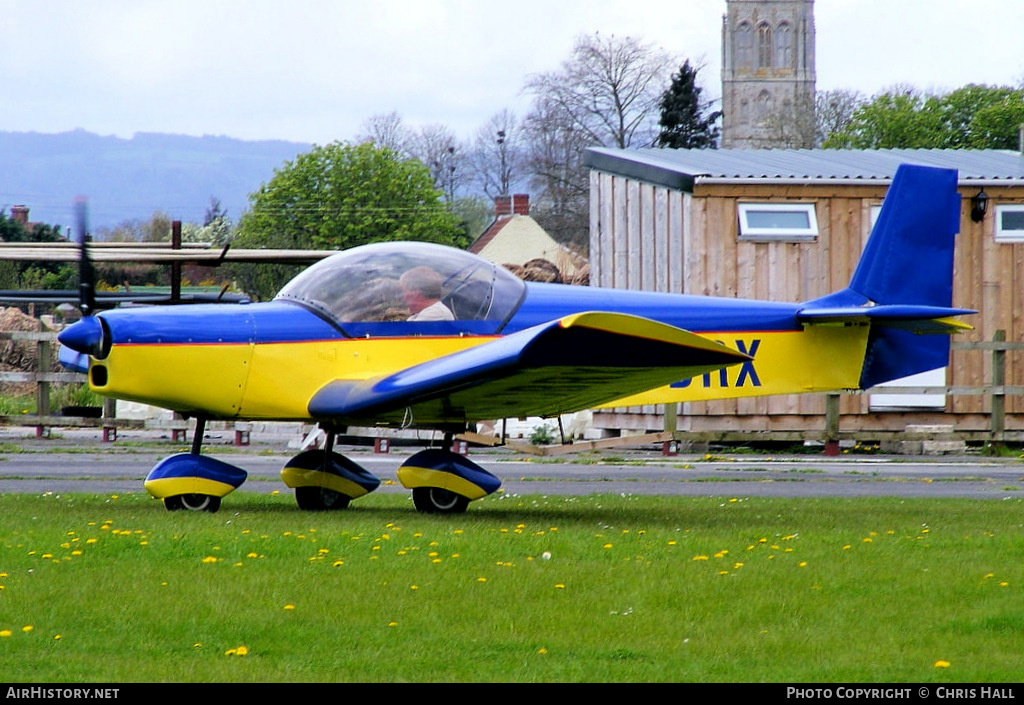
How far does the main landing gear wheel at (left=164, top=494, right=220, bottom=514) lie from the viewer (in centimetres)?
994

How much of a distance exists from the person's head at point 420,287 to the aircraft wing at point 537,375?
2.00 feet

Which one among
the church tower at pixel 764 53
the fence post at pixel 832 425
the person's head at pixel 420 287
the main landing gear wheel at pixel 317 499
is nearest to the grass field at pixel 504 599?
the main landing gear wheel at pixel 317 499

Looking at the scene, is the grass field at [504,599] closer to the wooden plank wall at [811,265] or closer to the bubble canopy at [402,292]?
the bubble canopy at [402,292]

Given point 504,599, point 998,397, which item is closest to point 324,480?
point 504,599

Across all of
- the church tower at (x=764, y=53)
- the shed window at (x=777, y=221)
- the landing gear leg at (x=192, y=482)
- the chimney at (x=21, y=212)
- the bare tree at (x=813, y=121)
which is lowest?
the landing gear leg at (x=192, y=482)

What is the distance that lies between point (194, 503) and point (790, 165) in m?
14.0

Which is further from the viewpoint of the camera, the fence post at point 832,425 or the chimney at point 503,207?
the chimney at point 503,207

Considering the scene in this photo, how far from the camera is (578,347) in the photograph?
8344mm

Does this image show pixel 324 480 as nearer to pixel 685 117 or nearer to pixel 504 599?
pixel 504 599

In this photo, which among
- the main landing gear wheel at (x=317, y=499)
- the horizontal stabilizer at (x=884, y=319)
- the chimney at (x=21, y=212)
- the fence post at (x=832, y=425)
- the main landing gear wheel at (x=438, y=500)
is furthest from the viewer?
the chimney at (x=21, y=212)

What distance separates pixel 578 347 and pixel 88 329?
3896 millimetres

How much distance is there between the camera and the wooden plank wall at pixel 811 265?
1961 centimetres
